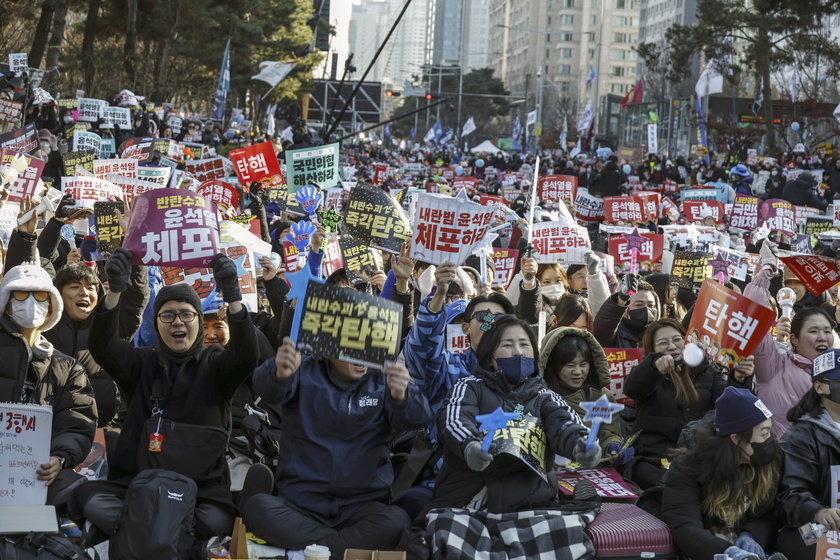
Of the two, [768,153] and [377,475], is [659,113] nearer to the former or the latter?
[768,153]

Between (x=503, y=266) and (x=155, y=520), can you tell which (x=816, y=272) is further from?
(x=155, y=520)

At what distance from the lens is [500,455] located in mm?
4879

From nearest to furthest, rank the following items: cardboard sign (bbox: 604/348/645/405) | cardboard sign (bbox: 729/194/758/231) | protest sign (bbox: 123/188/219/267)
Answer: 1. protest sign (bbox: 123/188/219/267)
2. cardboard sign (bbox: 604/348/645/405)
3. cardboard sign (bbox: 729/194/758/231)

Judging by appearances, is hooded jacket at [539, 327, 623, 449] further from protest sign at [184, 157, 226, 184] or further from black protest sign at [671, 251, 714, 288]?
protest sign at [184, 157, 226, 184]

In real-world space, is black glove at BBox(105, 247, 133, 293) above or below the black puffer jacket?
above

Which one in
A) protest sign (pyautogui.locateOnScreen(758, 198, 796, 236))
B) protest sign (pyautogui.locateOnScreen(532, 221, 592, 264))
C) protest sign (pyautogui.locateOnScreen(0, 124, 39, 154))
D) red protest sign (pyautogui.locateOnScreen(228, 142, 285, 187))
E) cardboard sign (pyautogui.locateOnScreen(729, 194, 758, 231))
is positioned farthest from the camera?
cardboard sign (pyautogui.locateOnScreen(729, 194, 758, 231))

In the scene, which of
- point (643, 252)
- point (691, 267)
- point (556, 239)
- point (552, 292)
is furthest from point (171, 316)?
point (643, 252)

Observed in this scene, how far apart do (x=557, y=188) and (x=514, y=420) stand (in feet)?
43.7

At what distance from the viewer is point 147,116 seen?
21.2 meters

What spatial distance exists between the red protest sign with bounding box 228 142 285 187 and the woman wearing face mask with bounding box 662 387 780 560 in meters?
8.60

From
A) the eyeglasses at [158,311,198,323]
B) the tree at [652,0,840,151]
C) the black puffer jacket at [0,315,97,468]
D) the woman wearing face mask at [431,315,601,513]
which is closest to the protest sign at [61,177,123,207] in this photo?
the black puffer jacket at [0,315,97,468]

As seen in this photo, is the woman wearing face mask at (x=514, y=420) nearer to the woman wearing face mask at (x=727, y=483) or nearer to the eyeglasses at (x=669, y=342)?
the woman wearing face mask at (x=727, y=483)

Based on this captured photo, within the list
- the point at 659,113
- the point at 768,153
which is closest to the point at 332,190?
the point at 768,153

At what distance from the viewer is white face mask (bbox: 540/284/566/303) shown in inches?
320
